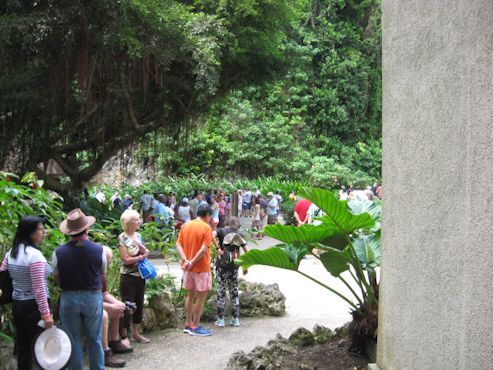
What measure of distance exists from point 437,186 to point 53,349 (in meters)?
3.35

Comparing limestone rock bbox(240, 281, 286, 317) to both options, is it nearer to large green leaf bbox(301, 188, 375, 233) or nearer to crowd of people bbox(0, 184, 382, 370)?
crowd of people bbox(0, 184, 382, 370)

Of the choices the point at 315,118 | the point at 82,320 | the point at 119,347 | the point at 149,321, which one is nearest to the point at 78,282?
the point at 82,320

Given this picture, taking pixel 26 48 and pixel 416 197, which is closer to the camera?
pixel 416 197

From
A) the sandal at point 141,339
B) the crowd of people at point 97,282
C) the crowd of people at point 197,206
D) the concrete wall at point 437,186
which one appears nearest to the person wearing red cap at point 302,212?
the crowd of people at point 197,206

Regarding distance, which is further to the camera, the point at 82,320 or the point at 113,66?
the point at 113,66

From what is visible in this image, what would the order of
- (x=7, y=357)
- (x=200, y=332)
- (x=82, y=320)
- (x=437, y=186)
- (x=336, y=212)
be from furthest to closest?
(x=200, y=332)
(x=7, y=357)
(x=82, y=320)
(x=336, y=212)
(x=437, y=186)

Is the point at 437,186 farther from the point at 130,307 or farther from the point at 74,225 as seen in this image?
the point at 130,307

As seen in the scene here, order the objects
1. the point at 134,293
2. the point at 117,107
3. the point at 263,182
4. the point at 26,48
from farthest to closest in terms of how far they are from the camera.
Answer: the point at 263,182, the point at 117,107, the point at 26,48, the point at 134,293

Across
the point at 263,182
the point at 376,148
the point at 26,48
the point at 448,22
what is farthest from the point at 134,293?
the point at 376,148

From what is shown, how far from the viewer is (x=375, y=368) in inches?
173

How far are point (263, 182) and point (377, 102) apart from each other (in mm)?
14272

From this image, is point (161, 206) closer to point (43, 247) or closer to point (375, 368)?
point (43, 247)

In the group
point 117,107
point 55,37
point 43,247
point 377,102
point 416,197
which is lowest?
point 43,247

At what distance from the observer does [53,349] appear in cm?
486
